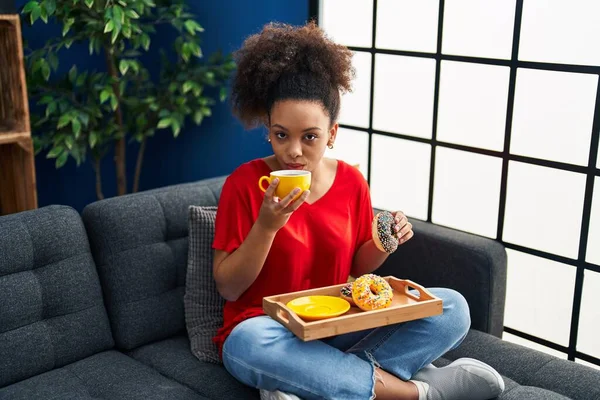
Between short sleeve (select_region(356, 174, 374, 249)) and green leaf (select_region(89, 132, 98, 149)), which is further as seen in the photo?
green leaf (select_region(89, 132, 98, 149))

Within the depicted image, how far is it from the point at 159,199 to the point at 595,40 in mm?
1346

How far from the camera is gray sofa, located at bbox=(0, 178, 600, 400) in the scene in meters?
1.82

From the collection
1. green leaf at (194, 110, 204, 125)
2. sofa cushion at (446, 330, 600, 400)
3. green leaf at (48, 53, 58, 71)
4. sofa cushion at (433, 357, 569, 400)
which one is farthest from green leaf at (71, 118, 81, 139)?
sofa cushion at (433, 357, 569, 400)

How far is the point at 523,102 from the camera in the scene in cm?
224

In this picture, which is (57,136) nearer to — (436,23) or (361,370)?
(436,23)

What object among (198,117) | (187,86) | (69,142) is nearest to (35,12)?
(69,142)

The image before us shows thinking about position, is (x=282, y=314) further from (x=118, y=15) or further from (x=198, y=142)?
(x=198, y=142)

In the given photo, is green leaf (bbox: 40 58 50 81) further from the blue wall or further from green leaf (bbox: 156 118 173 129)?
green leaf (bbox: 156 118 173 129)

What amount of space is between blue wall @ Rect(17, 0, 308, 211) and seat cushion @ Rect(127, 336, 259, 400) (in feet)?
3.96

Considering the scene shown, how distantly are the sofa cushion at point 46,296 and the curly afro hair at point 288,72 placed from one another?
0.59 m

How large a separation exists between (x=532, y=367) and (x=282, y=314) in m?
0.73

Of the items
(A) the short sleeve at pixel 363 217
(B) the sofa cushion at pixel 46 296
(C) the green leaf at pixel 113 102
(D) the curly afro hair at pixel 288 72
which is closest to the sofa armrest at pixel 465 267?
(A) the short sleeve at pixel 363 217

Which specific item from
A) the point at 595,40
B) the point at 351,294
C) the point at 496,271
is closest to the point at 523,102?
the point at 595,40

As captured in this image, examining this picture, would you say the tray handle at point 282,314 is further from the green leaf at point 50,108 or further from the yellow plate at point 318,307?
the green leaf at point 50,108
